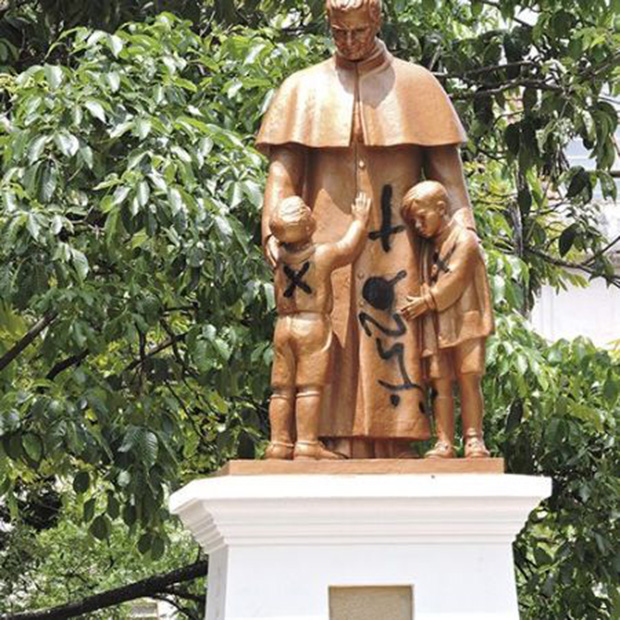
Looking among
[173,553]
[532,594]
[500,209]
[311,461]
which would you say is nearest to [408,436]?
[311,461]

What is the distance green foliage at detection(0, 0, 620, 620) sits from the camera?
10.2 meters

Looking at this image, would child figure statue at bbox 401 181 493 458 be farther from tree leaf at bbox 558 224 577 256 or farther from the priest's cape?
tree leaf at bbox 558 224 577 256

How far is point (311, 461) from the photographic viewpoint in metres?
7.85

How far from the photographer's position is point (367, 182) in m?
8.38

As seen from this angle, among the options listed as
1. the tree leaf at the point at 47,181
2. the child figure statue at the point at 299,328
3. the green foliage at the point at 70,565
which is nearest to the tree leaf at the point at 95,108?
the tree leaf at the point at 47,181

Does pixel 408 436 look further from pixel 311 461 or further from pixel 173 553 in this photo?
pixel 173 553

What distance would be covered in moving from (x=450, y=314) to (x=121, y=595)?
310 inches

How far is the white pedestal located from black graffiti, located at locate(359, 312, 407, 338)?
2.50ft

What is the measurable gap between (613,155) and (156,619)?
1178 cm

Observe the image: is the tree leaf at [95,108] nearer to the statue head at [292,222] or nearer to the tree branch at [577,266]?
the statue head at [292,222]

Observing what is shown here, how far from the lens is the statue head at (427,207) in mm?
8203

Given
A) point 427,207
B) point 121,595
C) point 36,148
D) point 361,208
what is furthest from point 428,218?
point 121,595

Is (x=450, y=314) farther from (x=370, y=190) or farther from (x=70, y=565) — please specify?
(x=70, y=565)

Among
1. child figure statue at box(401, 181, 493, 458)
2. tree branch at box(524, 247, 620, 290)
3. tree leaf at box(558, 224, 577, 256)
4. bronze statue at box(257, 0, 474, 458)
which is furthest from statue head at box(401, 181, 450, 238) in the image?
tree branch at box(524, 247, 620, 290)
